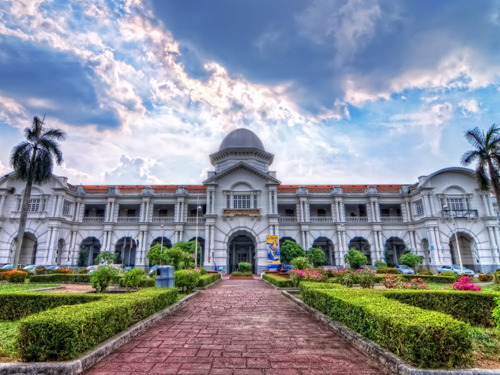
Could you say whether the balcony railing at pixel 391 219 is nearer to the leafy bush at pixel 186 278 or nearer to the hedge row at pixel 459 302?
the leafy bush at pixel 186 278

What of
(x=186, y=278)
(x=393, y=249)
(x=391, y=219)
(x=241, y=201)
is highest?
(x=241, y=201)

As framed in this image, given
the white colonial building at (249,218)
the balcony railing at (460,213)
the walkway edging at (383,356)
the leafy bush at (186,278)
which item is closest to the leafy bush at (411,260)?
the white colonial building at (249,218)

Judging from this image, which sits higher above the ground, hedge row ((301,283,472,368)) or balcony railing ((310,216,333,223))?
balcony railing ((310,216,333,223))

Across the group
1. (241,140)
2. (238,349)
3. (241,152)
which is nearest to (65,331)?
(238,349)

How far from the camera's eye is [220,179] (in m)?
36.2

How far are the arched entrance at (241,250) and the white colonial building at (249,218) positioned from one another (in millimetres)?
134

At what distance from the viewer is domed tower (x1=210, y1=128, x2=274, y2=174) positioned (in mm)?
40188

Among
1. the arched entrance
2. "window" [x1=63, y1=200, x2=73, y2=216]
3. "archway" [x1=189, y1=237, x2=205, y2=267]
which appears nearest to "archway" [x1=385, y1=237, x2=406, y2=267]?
the arched entrance

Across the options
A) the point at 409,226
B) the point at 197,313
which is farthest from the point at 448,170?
the point at 197,313

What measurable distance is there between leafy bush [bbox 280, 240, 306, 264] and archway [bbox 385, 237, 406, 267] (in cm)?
1345

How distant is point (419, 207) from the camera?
36.1m

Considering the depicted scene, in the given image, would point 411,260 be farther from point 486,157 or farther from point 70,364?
point 70,364

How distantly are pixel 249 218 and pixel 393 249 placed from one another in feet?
67.8

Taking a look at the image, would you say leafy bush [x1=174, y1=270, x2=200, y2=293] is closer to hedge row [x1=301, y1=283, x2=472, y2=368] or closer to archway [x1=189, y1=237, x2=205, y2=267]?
hedge row [x1=301, y1=283, x2=472, y2=368]
